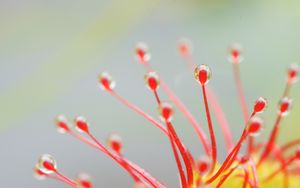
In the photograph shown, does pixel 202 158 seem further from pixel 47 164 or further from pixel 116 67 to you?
pixel 116 67

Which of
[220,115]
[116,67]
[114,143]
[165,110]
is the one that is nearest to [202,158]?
[165,110]

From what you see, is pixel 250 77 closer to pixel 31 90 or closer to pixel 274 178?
pixel 31 90

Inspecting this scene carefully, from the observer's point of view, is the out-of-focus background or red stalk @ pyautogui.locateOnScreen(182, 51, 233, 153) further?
the out-of-focus background

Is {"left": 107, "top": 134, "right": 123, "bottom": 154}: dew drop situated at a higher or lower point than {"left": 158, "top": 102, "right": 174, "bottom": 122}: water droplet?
higher

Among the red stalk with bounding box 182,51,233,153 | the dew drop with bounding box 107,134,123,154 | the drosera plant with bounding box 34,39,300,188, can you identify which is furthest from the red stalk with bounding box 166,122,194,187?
the red stalk with bounding box 182,51,233,153

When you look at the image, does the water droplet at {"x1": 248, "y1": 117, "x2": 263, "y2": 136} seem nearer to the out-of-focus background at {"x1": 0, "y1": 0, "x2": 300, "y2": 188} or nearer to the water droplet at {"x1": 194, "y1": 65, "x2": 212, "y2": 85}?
the water droplet at {"x1": 194, "y1": 65, "x2": 212, "y2": 85}

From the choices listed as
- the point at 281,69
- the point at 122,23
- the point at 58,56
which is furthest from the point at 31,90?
the point at 281,69

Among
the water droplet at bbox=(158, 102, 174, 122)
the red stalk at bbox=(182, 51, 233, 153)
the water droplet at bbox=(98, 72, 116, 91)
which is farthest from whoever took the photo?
the red stalk at bbox=(182, 51, 233, 153)

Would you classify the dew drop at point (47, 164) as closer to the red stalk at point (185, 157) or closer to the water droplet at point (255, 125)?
the red stalk at point (185, 157)

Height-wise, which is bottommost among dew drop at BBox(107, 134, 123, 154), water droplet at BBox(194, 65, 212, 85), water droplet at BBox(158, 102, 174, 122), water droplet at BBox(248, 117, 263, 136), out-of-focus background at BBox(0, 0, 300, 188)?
water droplet at BBox(248, 117, 263, 136)
